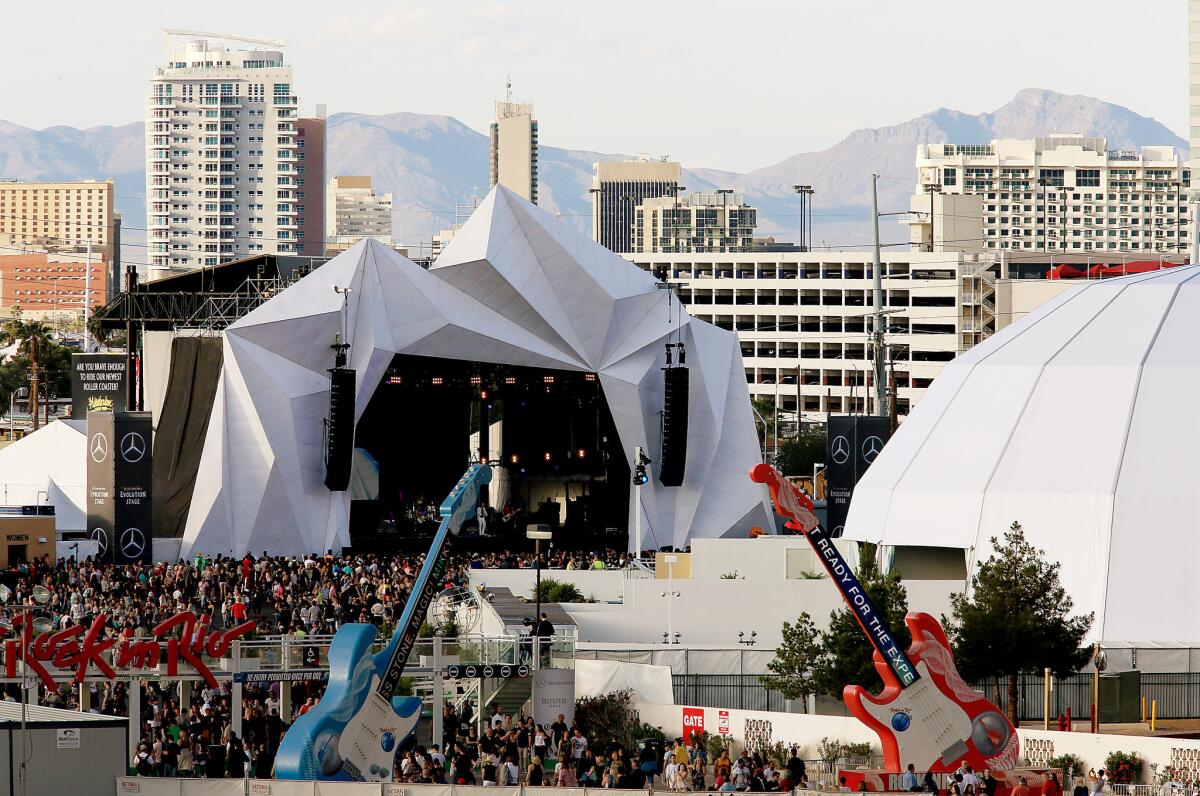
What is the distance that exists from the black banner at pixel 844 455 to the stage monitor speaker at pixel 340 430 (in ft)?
45.3

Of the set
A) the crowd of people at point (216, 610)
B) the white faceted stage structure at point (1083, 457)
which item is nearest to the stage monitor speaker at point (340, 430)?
the crowd of people at point (216, 610)

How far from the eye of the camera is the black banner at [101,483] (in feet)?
165

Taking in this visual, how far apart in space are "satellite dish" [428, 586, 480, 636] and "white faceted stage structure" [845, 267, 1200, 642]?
34.3 feet

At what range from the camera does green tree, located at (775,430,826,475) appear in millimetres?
87062

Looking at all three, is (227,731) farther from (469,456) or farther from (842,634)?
(469,456)

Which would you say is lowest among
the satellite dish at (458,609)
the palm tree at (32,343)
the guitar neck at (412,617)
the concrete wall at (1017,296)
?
the satellite dish at (458,609)

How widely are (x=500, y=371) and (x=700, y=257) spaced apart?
6890cm

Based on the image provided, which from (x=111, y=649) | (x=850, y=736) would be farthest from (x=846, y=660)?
(x=111, y=649)

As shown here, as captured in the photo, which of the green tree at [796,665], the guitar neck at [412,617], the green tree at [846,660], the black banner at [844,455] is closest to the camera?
the guitar neck at [412,617]

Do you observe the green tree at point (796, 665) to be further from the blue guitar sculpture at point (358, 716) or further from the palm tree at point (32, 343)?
the palm tree at point (32, 343)

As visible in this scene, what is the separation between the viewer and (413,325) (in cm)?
5772

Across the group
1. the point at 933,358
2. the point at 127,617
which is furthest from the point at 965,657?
the point at 933,358

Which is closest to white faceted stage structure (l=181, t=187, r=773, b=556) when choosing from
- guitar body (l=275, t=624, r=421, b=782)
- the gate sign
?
the gate sign

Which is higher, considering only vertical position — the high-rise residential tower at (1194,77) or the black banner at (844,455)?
the high-rise residential tower at (1194,77)
